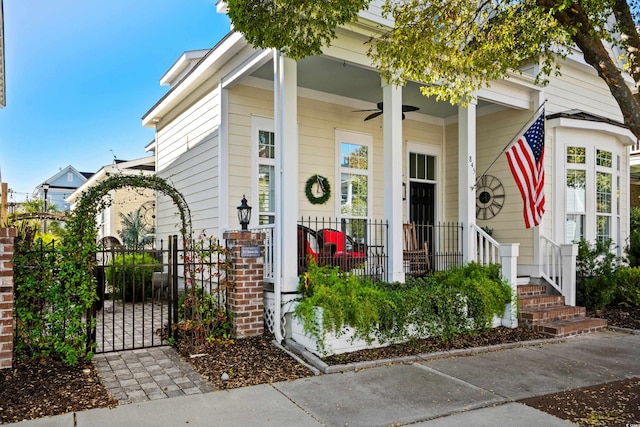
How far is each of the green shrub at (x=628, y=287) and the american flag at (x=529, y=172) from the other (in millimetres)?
3088

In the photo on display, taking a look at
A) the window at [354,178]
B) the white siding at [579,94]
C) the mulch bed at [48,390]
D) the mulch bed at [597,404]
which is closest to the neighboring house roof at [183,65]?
the window at [354,178]

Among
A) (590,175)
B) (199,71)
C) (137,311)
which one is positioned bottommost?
(137,311)

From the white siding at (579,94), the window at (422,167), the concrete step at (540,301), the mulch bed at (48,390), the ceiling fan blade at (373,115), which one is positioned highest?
the white siding at (579,94)

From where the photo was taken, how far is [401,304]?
5406 mm

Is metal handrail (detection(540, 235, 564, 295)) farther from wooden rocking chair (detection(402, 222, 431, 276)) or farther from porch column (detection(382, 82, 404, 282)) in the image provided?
porch column (detection(382, 82, 404, 282))

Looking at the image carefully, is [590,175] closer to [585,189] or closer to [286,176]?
[585,189]

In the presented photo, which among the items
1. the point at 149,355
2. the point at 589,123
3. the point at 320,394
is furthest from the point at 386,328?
the point at 589,123

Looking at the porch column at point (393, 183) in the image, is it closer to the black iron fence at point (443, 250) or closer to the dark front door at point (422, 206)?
the black iron fence at point (443, 250)

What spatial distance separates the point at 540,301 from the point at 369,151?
12.6 feet

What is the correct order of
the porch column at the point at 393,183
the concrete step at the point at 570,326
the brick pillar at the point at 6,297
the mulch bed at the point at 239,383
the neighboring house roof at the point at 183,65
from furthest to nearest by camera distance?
the neighboring house roof at the point at 183,65 → the concrete step at the point at 570,326 → the porch column at the point at 393,183 → the brick pillar at the point at 6,297 → the mulch bed at the point at 239,383

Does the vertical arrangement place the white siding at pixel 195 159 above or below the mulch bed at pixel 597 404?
above

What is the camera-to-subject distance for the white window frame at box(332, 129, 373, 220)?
808 cm

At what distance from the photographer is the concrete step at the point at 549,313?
6.63 metres

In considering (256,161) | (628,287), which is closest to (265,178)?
(256,161)
